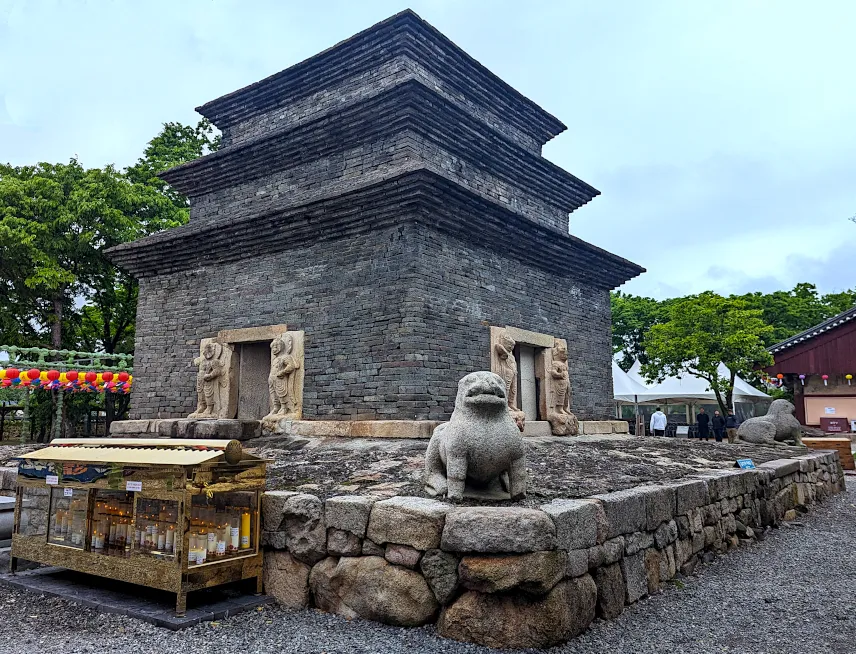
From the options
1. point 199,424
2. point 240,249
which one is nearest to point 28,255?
point 240,249

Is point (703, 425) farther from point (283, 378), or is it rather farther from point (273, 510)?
point (273, 510)

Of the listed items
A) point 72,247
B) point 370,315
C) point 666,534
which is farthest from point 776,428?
point 72,247

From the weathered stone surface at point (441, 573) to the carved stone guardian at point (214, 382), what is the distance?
7152mm

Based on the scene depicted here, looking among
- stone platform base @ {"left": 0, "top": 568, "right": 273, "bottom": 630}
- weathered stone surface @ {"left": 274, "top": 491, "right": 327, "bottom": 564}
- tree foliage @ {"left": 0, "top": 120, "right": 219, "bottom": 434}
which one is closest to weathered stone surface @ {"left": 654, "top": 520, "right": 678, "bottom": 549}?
weathered stone surface @ {"left": 274, "top": 491, "right": 327, "bottom": 564}

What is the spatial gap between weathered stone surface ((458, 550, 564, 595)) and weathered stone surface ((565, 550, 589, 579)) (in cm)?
17

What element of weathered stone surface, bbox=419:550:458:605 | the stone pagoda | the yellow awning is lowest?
weathered stone surface, bbox=419:550:458:605

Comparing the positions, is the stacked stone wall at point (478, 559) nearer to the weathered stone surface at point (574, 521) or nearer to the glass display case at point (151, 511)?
the weathered stone surface at point (574, 521)

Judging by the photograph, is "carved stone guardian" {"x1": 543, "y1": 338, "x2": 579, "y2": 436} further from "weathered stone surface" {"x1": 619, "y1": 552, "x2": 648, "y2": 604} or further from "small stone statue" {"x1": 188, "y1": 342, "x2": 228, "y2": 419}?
"weathered stone surface" {"x1": 619, "y1": 552, "x2": 648, "y2": 604}

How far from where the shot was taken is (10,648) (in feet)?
13.2

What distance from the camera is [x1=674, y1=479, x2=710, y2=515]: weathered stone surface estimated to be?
573 cm

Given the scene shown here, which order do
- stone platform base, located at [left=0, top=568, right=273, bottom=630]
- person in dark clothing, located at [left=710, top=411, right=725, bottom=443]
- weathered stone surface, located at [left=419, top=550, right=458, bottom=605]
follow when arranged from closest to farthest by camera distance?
weathered stone surface, located at [left=419, top=550, right=458, bottom=605] < stone platform base, located at [left=0, top=568, right=273, bottom=630] < person in dark clothing, located at [left=710, top=411, right=725, bottom=443]

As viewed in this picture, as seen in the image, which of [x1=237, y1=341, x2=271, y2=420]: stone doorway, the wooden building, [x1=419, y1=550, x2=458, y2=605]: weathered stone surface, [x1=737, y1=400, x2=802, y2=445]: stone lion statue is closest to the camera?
[x1=419, y1=550, x2=458, y2=605]: weathered stone surface

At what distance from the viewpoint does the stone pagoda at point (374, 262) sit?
9.20 meters

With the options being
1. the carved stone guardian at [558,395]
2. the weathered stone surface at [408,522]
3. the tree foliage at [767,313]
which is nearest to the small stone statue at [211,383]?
the carved stone guardian at [558,395]
